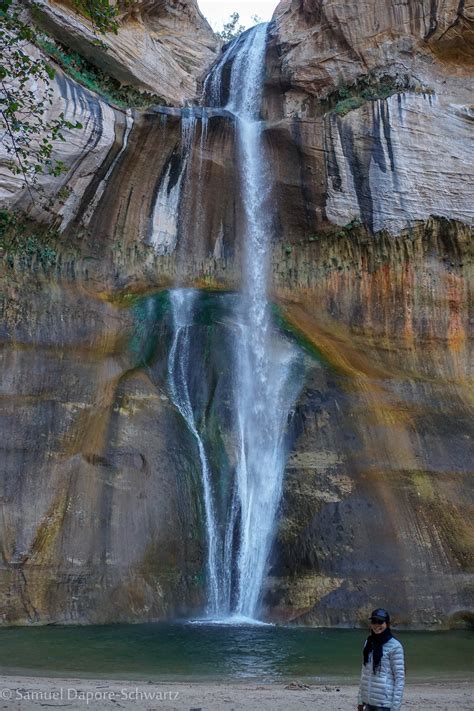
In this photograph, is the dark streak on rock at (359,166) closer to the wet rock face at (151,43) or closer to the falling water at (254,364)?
the falling water at (254,364)

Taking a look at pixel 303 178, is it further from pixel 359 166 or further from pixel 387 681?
pixel 387 681

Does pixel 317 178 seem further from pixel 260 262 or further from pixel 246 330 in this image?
pixel 246 330

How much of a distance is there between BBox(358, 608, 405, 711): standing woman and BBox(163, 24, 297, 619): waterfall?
9281mm

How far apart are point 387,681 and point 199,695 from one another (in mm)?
3173

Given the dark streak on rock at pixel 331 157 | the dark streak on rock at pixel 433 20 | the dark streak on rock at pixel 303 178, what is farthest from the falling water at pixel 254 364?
the dark streak on rock at pixel 433 20

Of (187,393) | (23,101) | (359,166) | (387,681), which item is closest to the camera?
(387,681)

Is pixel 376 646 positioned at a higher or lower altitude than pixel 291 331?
lower

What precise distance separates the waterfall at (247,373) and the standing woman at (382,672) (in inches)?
365

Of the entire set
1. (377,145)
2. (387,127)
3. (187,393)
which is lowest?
(187,393)

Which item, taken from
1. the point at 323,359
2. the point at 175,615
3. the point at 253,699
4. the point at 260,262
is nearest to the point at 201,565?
the point at 175,615

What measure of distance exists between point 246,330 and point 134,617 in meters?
7.81

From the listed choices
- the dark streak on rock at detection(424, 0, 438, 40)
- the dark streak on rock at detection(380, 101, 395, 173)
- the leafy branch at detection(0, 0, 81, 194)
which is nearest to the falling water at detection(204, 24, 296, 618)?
the dark streak on rock at detection(380, 101, 395, 173)

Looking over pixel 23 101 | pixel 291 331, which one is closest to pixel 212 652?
pixel 23 101

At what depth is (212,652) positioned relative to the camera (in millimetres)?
11148
